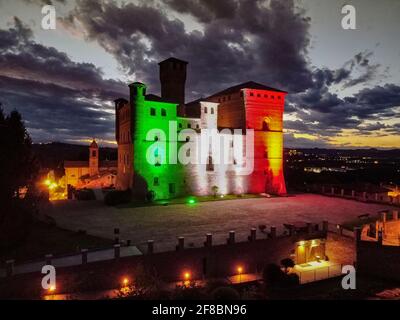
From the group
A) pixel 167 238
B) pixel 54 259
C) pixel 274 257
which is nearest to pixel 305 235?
pixel 274 257

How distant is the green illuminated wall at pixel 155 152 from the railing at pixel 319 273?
686 inches

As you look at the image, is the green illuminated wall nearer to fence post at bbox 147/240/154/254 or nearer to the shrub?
the shrub

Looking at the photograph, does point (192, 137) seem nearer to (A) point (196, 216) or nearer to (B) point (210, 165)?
(B) point (210, 165)

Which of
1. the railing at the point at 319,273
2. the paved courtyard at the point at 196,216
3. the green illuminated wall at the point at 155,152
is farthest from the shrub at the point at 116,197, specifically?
the railing at the point at 319,273

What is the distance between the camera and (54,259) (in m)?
14.0

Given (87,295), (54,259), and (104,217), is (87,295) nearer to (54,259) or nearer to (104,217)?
(54,259)

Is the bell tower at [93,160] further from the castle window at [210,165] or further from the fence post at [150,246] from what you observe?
the fence post at [150,246]

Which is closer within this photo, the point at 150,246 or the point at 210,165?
the point at 150,246

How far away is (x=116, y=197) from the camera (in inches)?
1121

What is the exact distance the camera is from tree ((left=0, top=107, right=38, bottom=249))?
622 inches

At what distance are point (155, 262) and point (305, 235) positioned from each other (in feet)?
31.2

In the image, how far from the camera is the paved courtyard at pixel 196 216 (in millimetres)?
18250

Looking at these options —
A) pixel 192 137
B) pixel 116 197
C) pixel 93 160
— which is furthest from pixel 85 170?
pixel 192 137

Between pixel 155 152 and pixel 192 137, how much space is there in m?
4.44
